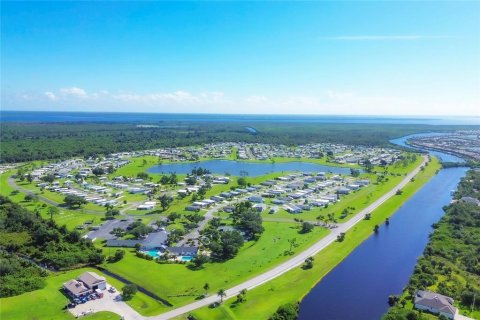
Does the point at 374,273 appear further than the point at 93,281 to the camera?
Yes

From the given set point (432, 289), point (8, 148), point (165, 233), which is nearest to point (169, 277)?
point (165, 233)

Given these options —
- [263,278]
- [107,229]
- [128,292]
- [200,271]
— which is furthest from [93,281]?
[107,229]

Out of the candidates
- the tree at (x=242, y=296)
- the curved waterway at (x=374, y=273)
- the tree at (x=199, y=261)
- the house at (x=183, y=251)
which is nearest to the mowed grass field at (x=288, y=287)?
the tree at (x=242, y=296)

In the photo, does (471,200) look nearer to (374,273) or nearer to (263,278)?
(374,273)

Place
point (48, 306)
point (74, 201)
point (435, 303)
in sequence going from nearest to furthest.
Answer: point (435, 303) < point (48, 306) < point (74, 201)

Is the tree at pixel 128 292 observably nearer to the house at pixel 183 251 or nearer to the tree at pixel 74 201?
the house at pixel 183 251
